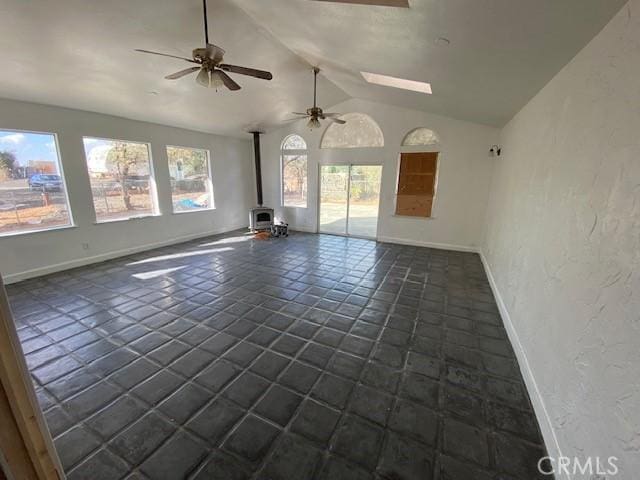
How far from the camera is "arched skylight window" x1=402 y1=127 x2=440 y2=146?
5.60 m

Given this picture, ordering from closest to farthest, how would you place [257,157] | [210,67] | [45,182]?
[210,67]
[45,182]
[257,157]

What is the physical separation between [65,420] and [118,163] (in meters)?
4.62

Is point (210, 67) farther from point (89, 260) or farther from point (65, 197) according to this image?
point (89, 260)

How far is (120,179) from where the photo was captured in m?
5.02

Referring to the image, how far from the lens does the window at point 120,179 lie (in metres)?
4.65

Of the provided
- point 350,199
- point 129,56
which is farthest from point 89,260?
point 350,199

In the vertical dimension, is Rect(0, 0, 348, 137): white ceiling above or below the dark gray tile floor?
above

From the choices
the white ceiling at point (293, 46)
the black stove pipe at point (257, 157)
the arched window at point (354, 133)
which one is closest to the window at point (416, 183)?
the arched window at point (354, 133)

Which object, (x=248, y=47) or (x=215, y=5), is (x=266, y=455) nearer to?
(x=215, y=5)

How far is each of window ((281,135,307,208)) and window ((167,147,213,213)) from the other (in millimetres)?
1975

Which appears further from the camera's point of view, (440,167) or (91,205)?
(440,167)

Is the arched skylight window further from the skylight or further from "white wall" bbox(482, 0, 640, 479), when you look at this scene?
"white wall" bbox(482, 0, 640, 479)

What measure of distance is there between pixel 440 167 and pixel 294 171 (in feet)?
12.1

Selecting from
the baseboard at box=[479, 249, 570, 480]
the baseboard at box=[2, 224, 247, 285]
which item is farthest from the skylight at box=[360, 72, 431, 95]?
the baseboard at box=[2, 224, 247, 285]
